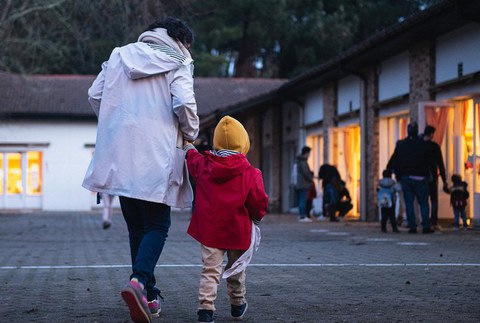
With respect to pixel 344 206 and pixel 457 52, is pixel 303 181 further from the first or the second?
pixel 457 52

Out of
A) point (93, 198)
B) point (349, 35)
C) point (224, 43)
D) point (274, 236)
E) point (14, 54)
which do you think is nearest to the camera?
point (274, 236)

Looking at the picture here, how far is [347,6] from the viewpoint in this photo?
154 feet

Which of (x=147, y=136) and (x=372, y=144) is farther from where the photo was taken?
(x=372, y=144)

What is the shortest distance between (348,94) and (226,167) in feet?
65.3

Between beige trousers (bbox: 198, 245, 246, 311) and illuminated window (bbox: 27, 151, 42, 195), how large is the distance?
117ft

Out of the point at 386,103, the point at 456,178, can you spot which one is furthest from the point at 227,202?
the point at 386,103

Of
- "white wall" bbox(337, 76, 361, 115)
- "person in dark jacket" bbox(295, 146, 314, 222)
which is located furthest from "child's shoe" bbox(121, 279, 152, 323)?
"white wall" bbox(337, 76, 361, 115)

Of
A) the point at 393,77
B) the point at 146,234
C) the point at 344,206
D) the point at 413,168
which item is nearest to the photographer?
the point at 146,234

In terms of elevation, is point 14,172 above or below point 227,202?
above

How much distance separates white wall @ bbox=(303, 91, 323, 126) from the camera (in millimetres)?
28953

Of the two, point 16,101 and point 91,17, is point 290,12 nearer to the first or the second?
point 16,101

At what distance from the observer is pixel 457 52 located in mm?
18359

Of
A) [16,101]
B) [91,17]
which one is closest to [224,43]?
[16,101]

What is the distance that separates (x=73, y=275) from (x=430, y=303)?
3758mm
